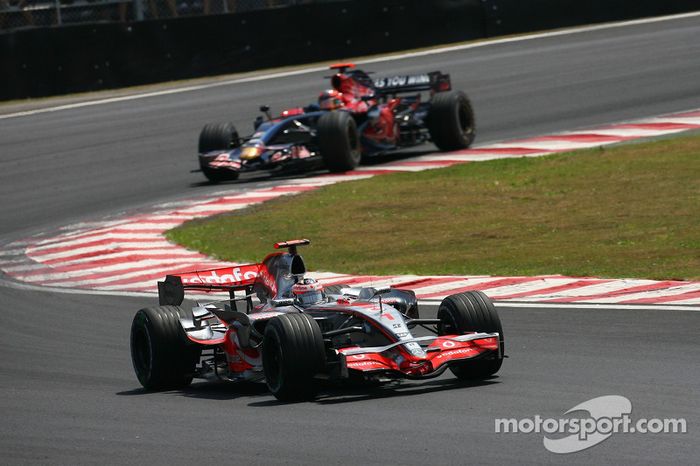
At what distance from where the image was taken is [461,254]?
14.4 meters

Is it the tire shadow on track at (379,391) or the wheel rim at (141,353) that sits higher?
the wheel rim at (141,353)

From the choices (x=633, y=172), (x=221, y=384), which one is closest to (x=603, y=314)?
(x=221, y=384)

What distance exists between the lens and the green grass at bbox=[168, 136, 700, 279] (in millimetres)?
13656

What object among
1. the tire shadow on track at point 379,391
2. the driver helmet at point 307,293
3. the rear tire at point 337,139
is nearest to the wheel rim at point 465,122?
the rear tire at point 337,139

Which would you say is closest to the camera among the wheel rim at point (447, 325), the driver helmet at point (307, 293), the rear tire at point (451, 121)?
the wheel rim at point (447, 325)

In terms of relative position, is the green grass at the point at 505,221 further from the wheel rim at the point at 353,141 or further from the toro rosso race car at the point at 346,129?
the toro rosso race car at the point at 346,129

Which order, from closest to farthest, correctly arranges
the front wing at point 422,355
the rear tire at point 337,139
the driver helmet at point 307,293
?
the front wing at point 422,355, the driver helmet at point 307,293, the rear tire at point 337,139

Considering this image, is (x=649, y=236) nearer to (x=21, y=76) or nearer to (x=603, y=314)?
(x=603, y=314)

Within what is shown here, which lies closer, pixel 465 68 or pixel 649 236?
pixel 649 236

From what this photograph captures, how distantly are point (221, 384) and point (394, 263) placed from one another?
15.8ft

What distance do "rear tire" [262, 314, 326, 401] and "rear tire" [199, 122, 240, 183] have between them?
1282 cm

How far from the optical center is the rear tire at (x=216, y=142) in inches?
831

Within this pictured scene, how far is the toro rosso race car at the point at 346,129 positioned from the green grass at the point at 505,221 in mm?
1077

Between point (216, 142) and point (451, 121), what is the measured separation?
372cm
